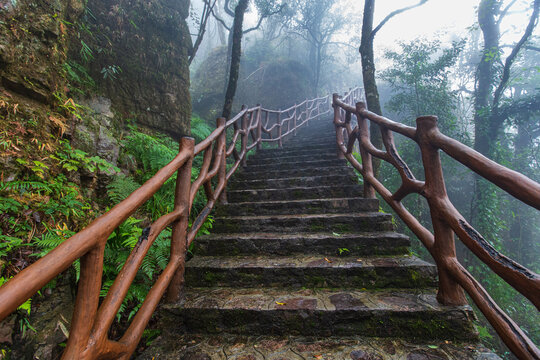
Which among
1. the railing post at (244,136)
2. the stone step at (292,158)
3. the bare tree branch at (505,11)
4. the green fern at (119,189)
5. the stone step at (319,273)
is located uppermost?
the bare tree branch at (505,11)

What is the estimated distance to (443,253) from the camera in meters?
1.50

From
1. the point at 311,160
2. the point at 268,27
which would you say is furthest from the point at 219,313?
the point at 268,27

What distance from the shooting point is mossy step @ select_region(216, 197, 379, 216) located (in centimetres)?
267

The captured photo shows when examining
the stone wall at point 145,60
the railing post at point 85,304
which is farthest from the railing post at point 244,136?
the railing post at point 85,304

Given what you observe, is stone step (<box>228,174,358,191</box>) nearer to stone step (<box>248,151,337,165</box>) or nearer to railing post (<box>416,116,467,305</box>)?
stone step (<box>248,151,337,165</box>)

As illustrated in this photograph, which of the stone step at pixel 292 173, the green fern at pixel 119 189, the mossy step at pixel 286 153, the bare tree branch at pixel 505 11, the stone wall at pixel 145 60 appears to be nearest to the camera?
the green fern at pixel 119 189

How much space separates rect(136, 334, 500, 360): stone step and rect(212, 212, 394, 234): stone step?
3.42 feet

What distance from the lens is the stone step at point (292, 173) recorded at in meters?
3.59

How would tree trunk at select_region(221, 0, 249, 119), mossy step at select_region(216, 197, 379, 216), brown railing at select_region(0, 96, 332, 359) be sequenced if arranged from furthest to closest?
tree trunk at select_region(221, 0, 249, 119) → mossy step at select_region(216, 197, 379, 216) → brown railing at select_region(0, 96, 332, 359)

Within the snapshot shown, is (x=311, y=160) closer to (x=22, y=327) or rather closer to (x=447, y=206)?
(x=447, y=206)

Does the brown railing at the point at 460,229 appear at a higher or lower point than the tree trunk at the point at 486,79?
lower

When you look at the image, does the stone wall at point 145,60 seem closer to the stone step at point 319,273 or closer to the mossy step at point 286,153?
the mossy step at point 286,153

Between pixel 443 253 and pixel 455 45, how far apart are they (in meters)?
8.79

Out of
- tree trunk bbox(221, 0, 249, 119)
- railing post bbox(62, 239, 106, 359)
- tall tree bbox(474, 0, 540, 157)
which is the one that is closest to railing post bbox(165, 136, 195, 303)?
railing post bbox(62, 239, 106, 359)
